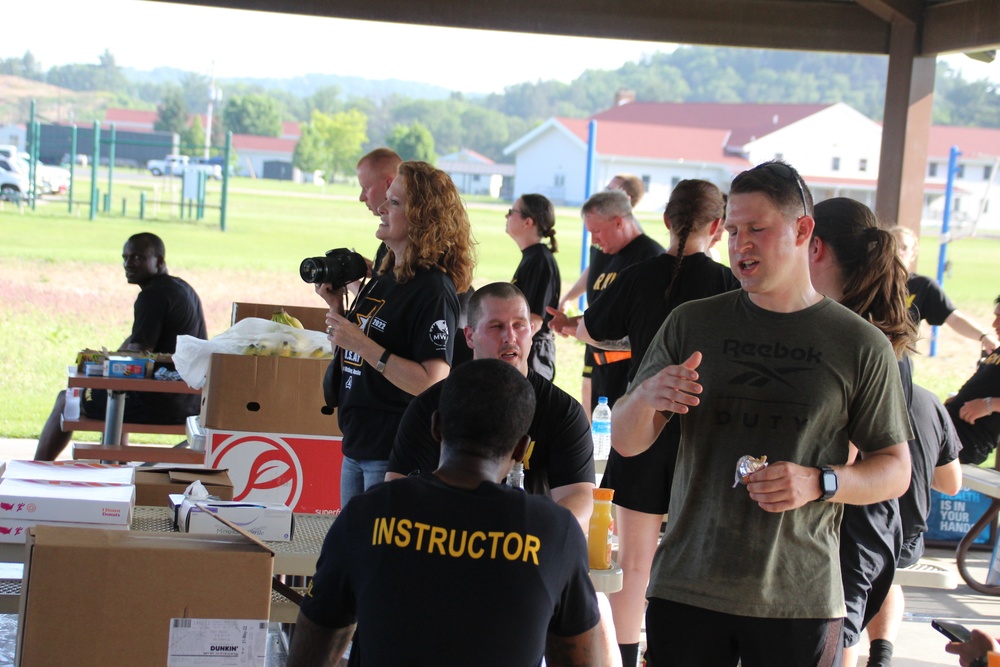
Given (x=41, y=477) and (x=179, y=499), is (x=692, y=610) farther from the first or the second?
(x=41, y=477)

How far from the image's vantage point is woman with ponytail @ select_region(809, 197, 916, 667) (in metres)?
2.67

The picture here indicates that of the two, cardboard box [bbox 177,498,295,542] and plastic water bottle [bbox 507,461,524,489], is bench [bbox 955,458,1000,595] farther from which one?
cardboard box [bbox 177,498,295,542]

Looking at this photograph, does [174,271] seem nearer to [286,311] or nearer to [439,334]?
[286,311]

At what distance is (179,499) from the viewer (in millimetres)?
2887

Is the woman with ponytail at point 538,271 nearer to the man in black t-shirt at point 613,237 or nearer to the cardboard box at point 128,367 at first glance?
the man in black t-shirt at point 613,237

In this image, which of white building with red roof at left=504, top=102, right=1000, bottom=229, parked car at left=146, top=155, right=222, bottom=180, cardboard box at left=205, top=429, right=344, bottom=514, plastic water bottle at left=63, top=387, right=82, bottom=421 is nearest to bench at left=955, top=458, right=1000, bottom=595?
cardboard box at left=205, top=429, right=344, bottom=514

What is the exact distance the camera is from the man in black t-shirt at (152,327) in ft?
19.2

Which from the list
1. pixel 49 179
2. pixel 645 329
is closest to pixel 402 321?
pixel 645 329

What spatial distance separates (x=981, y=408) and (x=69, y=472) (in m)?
4.26

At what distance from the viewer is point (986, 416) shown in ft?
17.7

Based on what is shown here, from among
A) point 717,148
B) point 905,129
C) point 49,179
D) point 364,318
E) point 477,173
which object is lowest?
point 364,318

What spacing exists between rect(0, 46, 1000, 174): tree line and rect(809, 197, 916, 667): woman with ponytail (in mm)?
16931

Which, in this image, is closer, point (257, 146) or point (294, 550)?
point (294, 550)

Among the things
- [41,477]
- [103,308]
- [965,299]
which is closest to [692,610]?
[41,477]
